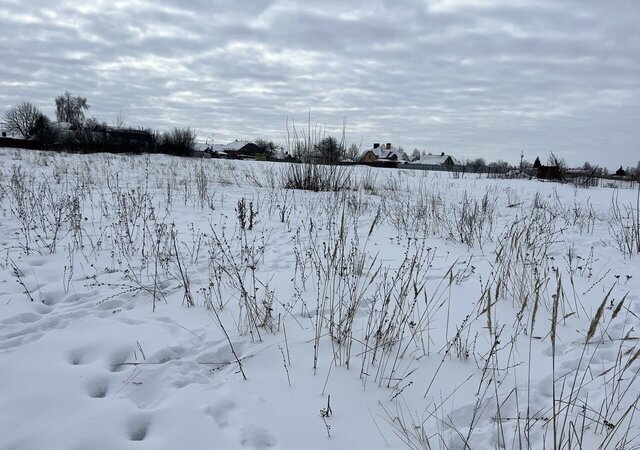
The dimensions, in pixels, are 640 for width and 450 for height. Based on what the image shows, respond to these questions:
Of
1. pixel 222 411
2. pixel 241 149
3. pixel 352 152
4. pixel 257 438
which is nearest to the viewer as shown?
pixel 257 438

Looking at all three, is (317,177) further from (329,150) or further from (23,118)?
(23,118)

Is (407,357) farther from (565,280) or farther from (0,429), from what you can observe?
(565,280)

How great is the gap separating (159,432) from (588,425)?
2179mm

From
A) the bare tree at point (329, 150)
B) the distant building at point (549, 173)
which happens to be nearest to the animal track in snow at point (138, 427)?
the bare tree at point (329, 150)

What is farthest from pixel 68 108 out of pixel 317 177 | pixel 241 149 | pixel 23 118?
pixel 317 177

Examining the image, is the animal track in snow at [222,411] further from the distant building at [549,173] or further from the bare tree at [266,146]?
the bare tree at [266,146]

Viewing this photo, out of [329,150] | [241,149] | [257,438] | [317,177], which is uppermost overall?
[241,149]

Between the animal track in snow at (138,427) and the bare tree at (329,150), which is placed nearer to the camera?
the animal track in snow at (138,427)

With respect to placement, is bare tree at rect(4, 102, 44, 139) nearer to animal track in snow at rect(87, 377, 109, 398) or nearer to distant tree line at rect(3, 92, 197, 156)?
distant tree line at rect(3, 92, 197, 156)

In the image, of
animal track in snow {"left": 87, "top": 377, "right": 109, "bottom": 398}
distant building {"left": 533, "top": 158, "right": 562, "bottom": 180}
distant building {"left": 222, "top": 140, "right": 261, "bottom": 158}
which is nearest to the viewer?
animal track in snow {"left": 87, "top": 377, "right": 109, "bottom": 398}

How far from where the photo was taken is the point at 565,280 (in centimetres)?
418

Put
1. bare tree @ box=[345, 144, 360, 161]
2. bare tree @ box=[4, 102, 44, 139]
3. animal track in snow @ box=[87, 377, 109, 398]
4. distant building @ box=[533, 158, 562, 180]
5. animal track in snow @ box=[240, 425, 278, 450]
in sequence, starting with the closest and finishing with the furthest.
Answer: animal track in snow @ box=[240, 425, 278, 450], animal track in snow @ box=[87, 377, 109, 398], bare tree @ box=[345, 144, 360, 161], distant building @ box=[533, 158, 562, 180], bare tree @ box=[4, 102, 44, 139]

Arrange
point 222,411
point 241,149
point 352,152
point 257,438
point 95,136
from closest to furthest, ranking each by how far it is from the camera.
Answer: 1. point 257,438
2. point 222,411
3. point 352,152
4. point 95,136
5. point 241,149

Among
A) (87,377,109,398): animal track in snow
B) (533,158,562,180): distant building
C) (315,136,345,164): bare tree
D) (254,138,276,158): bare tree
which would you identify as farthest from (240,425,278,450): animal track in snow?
(254,138,276,158): bare tree
